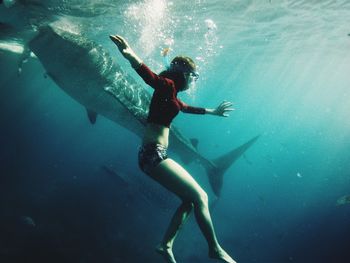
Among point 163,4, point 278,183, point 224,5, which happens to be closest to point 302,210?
point 278,183

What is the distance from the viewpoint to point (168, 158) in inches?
145

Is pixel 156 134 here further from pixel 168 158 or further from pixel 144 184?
pixel 144 184

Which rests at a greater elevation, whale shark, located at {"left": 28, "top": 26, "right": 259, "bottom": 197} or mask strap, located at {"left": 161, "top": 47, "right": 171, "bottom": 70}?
mask strap, located at {"left": 161, "top": 47, "right": 171, "bottom": 70}

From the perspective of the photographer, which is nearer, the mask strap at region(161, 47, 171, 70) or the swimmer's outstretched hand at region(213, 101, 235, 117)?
the mask strap at region(161, 47, 171, 70)

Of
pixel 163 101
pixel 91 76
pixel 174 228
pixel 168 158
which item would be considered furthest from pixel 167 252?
pixel 91 76

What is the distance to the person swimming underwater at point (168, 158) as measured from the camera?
347 cm

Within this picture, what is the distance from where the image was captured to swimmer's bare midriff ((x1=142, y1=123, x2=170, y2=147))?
12.1 ft

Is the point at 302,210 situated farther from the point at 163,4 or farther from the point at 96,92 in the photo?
the point at 96,92

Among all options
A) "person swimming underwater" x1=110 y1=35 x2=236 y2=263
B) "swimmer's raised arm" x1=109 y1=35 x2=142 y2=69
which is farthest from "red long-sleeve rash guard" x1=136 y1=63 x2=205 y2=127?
"swimmer's raised arm" x1=109 y1=35 x2=142 y2=69

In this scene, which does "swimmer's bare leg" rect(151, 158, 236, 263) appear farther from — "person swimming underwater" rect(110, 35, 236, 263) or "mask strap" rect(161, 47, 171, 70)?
"mask strap" rect(161, 47, 171, 70)

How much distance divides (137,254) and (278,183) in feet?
157

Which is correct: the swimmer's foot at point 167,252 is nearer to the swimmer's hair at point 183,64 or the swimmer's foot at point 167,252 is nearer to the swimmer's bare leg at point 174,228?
the swimmer's bare leg at point 174,228

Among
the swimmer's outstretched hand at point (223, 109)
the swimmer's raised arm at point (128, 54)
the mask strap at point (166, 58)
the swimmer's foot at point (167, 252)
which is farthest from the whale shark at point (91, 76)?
the swimmer's foot at point (167, 252)

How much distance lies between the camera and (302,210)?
111 ft
